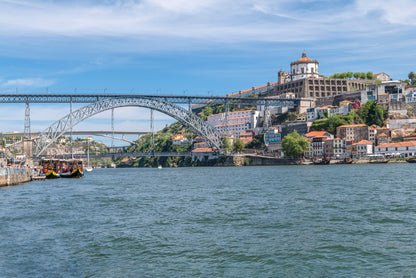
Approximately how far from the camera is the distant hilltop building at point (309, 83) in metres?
90.6

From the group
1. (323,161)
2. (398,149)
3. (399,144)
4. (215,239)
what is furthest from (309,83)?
(215,239)

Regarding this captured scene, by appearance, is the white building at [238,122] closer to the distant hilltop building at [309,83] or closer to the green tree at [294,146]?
the distant hilltop building at [309,83]

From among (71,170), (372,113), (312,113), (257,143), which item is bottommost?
(71,170)

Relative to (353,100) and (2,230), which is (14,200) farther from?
(353,100)

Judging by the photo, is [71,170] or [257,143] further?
[257,143]

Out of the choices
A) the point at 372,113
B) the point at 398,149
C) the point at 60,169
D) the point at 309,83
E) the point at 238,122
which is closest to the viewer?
the point at 60,169

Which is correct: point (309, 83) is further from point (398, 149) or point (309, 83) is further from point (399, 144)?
point (398, 149)

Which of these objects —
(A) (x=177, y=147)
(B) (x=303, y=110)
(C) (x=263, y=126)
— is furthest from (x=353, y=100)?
(A) (x=177, y=147)

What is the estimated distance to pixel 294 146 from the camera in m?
68.2

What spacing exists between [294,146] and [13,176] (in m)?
44.9

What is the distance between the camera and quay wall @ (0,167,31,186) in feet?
95.3

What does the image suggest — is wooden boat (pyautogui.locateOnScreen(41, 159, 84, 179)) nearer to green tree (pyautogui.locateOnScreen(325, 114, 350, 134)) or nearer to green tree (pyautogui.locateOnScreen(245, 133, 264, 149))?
green tree (pyautogui.locateOnScreen(245, 133, 264, 149))

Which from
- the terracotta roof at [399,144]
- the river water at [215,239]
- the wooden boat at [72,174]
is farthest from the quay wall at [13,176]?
the terracotta roof at [399,144]

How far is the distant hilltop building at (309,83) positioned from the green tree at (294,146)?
73.3ft
